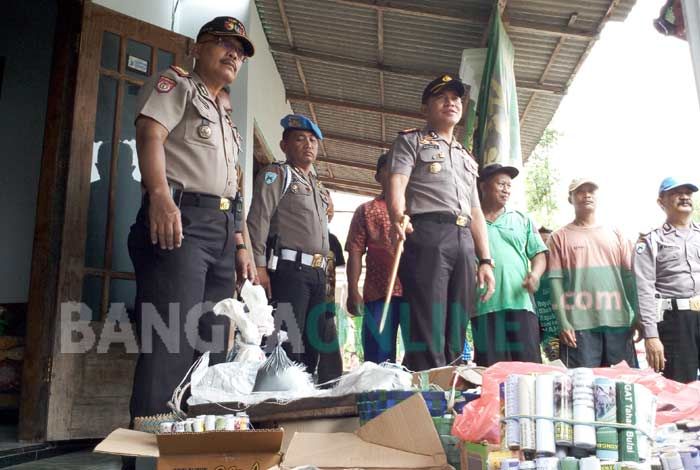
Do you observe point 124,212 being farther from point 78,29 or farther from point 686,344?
point 686,344

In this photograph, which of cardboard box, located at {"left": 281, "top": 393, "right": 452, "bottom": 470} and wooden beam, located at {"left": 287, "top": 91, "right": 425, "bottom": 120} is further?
wooden beam, located at {"left": 287, "top": 91, "right": 425, "bottom": 120}

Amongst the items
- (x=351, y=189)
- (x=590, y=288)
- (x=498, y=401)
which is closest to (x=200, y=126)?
(x=498, y=401)

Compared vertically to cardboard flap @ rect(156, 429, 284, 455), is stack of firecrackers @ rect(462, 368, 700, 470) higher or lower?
higher

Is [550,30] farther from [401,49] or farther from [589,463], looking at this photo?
[589,463]

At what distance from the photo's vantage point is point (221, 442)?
177cm

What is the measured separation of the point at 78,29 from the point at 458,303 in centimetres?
240

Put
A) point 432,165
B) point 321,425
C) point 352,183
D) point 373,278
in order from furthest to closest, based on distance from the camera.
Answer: point 352,183
point 373,278
point 432,165
point 321,425

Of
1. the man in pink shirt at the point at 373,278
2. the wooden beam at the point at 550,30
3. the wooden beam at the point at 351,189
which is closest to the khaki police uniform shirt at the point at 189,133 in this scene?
the man in pink shirt at the point at 373,278

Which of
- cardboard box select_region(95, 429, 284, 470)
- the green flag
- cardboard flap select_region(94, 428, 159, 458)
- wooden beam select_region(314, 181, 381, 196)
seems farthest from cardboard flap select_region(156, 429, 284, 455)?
wooden beam select_region(314, 181, 381, 196)

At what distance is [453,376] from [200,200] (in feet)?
3.93

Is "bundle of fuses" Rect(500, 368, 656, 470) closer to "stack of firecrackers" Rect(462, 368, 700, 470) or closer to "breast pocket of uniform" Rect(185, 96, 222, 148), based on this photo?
"stack of firecrackers" Rect(462, 368, 700, 470)

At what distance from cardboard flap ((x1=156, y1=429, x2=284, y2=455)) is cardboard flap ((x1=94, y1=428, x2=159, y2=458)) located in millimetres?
102

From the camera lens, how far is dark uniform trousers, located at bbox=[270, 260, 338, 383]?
355cm

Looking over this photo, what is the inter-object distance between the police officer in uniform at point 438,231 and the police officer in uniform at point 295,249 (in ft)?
1.86
